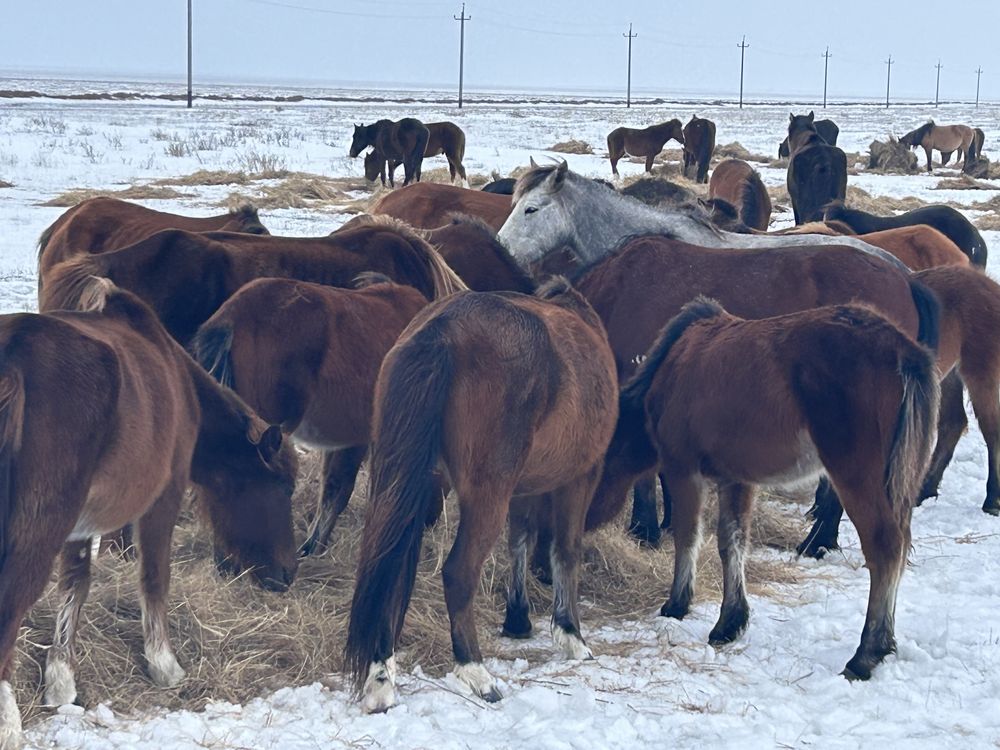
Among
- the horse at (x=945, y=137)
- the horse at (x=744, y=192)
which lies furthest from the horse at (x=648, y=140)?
the horse at (x=744, y=192)

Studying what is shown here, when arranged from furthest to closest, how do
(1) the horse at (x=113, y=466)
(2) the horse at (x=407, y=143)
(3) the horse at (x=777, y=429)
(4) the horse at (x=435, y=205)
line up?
(2) the horse at (x=407, y=143), (4) the horse at (x=435, y=205), (3) the horse at (x=777, y=429), (1) the horse at (x=113, y=466)

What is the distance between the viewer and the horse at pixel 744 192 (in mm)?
12695

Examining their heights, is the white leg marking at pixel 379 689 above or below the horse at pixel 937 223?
below

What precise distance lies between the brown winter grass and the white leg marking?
270mm

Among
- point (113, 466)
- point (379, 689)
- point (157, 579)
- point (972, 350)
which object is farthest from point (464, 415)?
point (972, 350)

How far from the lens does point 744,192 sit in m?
13.0

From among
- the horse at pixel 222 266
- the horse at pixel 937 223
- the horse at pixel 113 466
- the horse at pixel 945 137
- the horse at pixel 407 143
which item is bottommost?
the horse at pixel 113 466

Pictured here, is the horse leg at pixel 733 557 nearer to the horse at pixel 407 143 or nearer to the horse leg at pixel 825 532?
the horse leg at pixel 825 532

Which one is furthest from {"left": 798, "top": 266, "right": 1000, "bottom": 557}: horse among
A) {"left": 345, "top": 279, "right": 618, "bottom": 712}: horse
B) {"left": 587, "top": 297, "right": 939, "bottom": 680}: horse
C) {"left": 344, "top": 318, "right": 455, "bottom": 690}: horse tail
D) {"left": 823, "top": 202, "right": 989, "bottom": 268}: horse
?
{"left": 823, "top": 202, "right": 989, "bottom": 268}: horse

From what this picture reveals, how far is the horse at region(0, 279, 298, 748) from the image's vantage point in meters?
3.52

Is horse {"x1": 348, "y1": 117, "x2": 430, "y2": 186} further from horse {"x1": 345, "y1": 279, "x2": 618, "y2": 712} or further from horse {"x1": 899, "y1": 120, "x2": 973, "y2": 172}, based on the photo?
horse {"x1": 345, "y1": 279, "x2": 618, "y2": 712}

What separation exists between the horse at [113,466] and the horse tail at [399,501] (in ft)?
2.35

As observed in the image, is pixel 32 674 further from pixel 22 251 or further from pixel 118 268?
pixel 22 251

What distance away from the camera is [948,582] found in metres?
5.47
